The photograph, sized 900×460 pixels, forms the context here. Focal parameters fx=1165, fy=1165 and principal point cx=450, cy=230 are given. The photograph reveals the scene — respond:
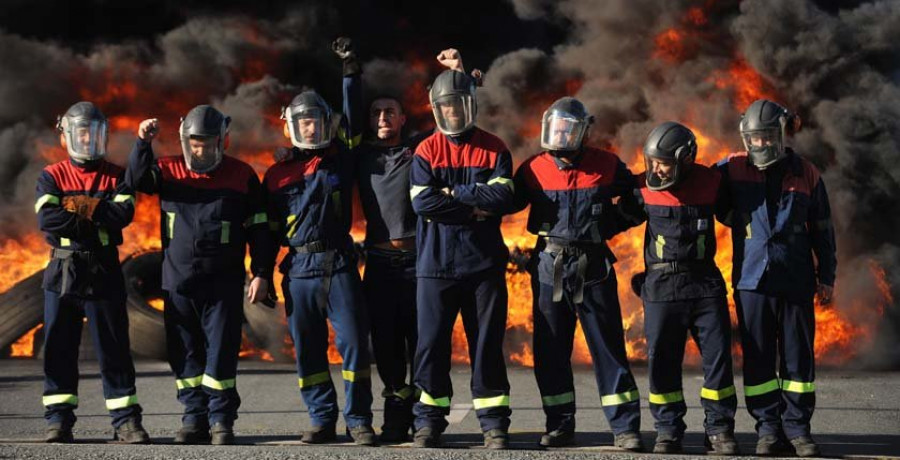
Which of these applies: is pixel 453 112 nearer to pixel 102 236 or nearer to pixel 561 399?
pixel 561 399

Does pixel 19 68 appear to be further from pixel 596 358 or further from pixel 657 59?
pixel 596 358

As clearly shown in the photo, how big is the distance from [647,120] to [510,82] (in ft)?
6.68

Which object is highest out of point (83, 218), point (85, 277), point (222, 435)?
point (83, 218)

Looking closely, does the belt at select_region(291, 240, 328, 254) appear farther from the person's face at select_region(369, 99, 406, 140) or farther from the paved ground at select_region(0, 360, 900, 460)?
the paved ground at select_region(0, 360, 900, 460)

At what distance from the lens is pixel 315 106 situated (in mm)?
7238

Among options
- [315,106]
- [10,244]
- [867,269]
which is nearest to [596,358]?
[315,106]

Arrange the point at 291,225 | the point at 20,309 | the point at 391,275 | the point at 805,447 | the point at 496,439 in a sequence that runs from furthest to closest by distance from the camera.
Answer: the point at 20,309 < the point at 391,275 < the point at 291,225 < the point at 496,439 < the point at 805,447

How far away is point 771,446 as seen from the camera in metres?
6.76

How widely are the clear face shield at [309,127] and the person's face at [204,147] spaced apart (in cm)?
49

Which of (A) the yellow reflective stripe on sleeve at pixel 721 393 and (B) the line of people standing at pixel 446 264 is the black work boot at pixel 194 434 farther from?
(A) the yellow reflective stripe on sleeve at pixel 721 393

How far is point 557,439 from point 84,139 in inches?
135

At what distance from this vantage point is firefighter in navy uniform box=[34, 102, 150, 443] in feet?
23.3

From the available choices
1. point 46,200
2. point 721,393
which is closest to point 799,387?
point 721,393

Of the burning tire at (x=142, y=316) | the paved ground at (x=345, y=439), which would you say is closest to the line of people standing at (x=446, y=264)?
the paved ground at (x=345, y=439)
